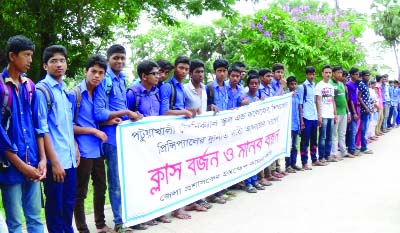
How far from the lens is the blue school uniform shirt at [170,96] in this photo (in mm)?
5285

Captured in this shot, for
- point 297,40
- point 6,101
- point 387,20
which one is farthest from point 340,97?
point 387,20

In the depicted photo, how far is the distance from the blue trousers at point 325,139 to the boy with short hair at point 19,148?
6.28m

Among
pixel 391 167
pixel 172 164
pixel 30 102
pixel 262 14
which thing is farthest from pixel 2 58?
pixel 391 167

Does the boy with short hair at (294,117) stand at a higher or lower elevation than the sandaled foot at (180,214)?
higher

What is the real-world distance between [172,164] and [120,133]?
Answer: 96cm

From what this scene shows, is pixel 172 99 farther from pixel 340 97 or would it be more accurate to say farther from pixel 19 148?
pixel 340 97

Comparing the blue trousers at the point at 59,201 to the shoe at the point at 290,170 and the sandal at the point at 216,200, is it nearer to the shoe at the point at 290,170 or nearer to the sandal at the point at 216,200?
the sandal at the point at 216,200

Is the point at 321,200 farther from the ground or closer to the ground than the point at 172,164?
closer to the ground

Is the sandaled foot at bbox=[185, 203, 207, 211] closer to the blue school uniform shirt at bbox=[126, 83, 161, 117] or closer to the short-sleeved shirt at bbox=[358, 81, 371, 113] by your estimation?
the blue school uniform shirt at bbox=[126, 83, 161, 117]

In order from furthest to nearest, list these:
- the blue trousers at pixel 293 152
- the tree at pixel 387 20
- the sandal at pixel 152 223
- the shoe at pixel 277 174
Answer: the tree at pixel 387 20, the blue trousers at pixel 293 152, the shoe at pixel 277 174, the sandal at pixel 152 223

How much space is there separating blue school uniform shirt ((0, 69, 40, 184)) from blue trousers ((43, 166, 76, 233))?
398 millimetres

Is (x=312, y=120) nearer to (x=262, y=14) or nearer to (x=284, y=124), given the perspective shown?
(x=284, y=124)

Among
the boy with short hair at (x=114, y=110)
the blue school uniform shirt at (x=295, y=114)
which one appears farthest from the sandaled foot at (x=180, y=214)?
the blue school uniform shirt at (x=295, y=114)

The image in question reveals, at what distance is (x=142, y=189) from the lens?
15.9ft
